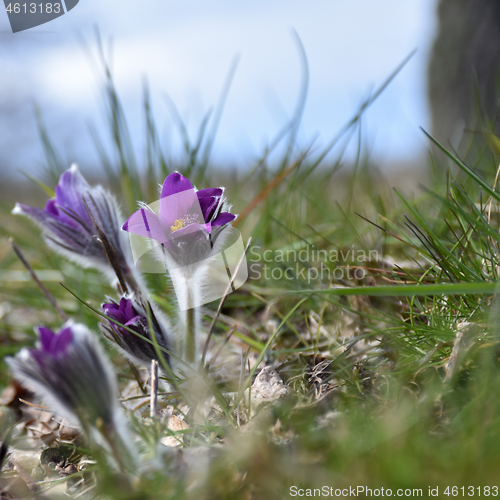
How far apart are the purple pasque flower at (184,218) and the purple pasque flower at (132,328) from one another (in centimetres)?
18

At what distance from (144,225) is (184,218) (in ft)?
0.36

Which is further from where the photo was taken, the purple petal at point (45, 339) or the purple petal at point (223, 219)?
the purple petal at point (223, 219)

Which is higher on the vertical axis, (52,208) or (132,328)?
(52,208)

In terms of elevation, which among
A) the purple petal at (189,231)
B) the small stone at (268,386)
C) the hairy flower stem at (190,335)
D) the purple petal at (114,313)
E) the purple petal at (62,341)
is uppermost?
the purple petal at (189,231)

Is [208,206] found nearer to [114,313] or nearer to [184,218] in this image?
[184,218]

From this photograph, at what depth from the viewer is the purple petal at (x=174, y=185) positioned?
979 mm

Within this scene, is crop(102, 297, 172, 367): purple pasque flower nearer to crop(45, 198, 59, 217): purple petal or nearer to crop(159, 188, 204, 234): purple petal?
crop(159, 188, 204, 234): purple petal

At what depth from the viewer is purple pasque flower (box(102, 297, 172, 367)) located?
105 cm

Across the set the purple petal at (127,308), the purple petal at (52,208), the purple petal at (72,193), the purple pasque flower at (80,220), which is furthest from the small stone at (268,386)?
the purple petal at (52,208)

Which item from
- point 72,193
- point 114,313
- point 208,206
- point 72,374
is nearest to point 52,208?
point 72,193

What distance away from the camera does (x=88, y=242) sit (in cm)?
129

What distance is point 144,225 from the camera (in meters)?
0.96

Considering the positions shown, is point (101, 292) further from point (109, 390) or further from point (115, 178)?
point (109, 390)

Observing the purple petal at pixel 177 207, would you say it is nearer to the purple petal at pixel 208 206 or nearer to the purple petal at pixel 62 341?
the purple petal at pixel 208 206
